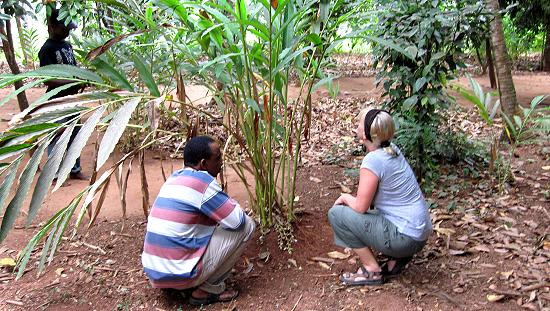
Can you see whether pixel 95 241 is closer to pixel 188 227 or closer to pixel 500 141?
pixel 188 227

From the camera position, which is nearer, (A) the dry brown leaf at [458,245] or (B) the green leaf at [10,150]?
(B) the green leaf at [10,150]

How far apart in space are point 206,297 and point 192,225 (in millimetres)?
426

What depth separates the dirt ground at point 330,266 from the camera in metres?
2.51

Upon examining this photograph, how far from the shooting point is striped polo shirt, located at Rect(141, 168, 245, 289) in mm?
2383

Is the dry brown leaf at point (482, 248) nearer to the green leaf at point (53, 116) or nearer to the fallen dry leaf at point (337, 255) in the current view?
the fallen dry leaf at point (337, 255)

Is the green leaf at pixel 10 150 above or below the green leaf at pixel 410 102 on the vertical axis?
above

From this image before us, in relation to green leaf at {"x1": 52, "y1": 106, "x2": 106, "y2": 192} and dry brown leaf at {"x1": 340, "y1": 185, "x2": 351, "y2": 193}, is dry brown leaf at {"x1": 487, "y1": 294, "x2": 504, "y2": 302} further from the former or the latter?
green leaf at {"x1": 52, "y1": 106, "x2": 106, "y2": 192}

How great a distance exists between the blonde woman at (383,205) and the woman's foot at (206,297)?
71 cm

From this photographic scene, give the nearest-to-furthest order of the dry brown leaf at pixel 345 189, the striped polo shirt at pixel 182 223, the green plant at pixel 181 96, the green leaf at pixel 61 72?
the green plant at pixel 181 96 → the green leaf at pixel 61 72 → the striped polo shirt at pixel 182 223 → the dry brown leaf at pixel 345 189

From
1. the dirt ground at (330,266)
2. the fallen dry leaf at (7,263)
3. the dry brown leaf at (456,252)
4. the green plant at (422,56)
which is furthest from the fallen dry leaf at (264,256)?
the fallen dry leaf at (7,263)

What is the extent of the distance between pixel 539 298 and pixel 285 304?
4.14 ft

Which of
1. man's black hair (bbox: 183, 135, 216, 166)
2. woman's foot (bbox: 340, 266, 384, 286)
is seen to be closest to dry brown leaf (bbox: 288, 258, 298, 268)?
woman's foot (bbox: 340, 266, 384, 286)

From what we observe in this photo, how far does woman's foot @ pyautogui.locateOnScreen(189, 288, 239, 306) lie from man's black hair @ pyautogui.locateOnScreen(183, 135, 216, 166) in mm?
689

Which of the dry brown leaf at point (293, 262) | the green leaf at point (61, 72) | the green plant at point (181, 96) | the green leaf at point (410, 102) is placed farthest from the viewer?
the green leaf at point (410, 102)
